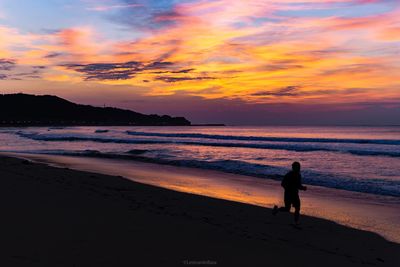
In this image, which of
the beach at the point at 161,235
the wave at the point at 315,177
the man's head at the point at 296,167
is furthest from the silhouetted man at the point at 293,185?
the wave at the point at 315,177

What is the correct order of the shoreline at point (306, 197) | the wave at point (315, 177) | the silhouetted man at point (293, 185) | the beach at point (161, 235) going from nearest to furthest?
the beach at point (161, 235) < the silhouetted man at point (293, 185) < the shoreline at point (306, 197) < the wave at point (315, 177)

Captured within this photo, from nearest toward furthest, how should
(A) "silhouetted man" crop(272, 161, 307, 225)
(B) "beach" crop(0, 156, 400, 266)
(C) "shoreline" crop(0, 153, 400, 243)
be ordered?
1. (B) "beach" crop(0, 156, 400, 266)
2. (A) "silhouetted man" crop(272, 161, 307, 225)
3. (C) "shoreline" crop(0, 153, 400, 243)

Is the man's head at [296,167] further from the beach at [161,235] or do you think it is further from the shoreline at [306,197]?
the shoreline at [306,197]

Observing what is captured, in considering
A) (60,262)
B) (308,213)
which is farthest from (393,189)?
(60,262)

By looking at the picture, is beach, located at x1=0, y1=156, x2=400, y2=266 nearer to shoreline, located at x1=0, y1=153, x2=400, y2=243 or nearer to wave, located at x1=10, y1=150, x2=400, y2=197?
shoreline, located at x1=0, y1=153, x2=400, y2=243

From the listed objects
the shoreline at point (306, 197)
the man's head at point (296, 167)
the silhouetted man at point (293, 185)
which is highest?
the man's head at point (296, 167)

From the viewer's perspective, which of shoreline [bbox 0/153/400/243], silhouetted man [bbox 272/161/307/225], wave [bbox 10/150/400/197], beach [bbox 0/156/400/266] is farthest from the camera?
wave [bbox 10/150/400/197]

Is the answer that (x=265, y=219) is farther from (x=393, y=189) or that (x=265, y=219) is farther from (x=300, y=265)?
(x=393, y=189)

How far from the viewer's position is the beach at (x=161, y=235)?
549 centimetres

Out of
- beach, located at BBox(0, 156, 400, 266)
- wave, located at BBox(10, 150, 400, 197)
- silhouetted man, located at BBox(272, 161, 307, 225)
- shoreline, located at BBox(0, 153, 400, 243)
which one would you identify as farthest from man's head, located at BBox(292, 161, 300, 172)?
wave, located at BBox(10, 150, 400, 197)

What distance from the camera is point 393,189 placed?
13945mm

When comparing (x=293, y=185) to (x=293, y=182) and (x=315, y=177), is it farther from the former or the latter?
(x=315, y=177)

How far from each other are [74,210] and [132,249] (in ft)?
9.31

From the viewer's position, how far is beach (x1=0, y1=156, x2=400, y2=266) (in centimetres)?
549
